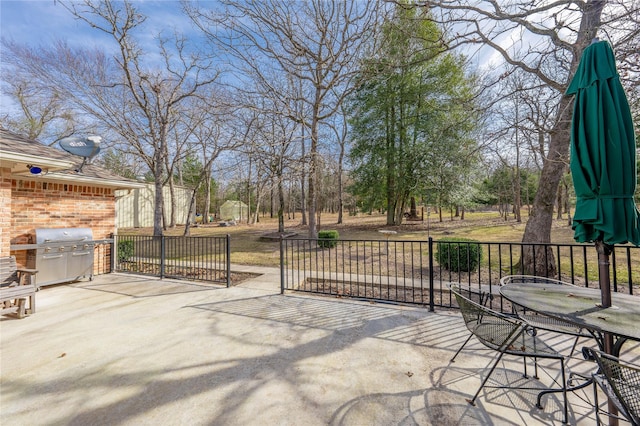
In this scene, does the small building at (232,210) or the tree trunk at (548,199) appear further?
the small building at (232,210)

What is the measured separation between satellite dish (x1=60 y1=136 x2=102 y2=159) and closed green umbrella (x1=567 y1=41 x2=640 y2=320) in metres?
7.87

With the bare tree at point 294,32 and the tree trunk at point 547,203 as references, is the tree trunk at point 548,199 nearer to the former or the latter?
the tree trunk at point 547,203

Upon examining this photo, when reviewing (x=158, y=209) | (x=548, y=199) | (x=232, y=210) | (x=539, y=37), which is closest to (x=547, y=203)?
(x=548, y=199)

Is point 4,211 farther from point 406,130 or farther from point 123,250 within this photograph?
point 406,130

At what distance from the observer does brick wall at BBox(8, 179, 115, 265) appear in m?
5.10

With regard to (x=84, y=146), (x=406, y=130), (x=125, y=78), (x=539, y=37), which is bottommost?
(x=84, y=146)

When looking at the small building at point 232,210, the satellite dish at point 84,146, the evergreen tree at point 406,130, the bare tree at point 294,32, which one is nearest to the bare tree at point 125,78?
the bare tree at point 294,32

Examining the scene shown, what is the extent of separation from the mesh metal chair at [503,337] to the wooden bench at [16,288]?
19.8 feet

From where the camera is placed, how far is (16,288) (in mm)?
3812

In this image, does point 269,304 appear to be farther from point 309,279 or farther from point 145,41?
point 145,41

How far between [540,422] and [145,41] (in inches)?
629

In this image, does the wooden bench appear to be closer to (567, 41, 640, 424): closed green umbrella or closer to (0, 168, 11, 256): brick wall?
(0, 168, 11, 256): brick wall

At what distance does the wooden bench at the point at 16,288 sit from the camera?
3781 millimetres

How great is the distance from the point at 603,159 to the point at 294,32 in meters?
8.99
